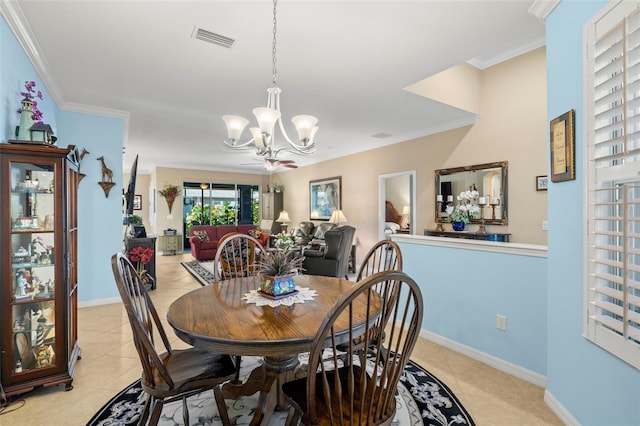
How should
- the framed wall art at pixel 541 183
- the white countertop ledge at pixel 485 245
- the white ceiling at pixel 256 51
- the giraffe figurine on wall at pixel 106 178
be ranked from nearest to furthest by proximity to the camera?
the white ceiling at pixel 256 51, the white countertop ledge at pixel 485 245, the framed wall art at pixel 541 183, the giraffe figurine on wall at pixel 106 178

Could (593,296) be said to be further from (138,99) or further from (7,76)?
(138,99)

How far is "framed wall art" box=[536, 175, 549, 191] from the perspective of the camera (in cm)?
378

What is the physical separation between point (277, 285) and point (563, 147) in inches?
74.0

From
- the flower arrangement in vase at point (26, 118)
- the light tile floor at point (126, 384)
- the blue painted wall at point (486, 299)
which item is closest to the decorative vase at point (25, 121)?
the flower arrangement in vase at point (26, 118)

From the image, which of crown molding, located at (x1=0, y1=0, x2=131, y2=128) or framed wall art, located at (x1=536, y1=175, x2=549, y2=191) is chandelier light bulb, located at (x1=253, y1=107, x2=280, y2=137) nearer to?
crown molding, located at (x1=0, y1=0, x2=131, y2=128)

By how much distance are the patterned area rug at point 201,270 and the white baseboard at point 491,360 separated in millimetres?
3774

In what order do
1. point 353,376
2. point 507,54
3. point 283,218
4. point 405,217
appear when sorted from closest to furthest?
1. point 353,376
2. point 507,54
3. point 405,217
4. point 283,218

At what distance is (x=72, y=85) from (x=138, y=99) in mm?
618

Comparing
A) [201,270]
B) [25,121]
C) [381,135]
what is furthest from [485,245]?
[201,270]

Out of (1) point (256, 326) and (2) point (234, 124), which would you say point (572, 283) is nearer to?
(1) point (256, 326)

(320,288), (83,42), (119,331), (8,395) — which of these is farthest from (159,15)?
(119,331)

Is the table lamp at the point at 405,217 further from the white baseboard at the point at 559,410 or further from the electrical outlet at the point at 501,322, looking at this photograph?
the white baseboard at the point at 559,410

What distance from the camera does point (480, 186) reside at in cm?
444

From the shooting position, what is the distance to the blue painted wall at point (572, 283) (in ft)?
4.81
